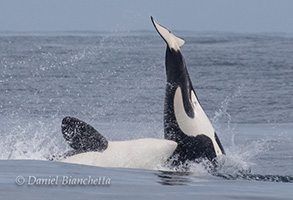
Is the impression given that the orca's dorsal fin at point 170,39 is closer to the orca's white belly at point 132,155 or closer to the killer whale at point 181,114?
the killer whale at point 181,114

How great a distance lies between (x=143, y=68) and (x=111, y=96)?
11.0 meters

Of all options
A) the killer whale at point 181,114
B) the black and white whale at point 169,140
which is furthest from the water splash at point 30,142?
the killer whale at point 181,114

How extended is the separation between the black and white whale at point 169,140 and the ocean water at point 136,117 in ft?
1.08

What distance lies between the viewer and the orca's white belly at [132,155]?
34.6 ft

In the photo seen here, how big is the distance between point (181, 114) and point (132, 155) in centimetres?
142

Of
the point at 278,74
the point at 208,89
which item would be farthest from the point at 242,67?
the point at 208,89

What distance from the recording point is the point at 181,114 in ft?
39.0

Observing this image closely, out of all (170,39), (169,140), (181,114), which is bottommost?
(169,140)

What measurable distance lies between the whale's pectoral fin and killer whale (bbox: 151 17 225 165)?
59.1 inches

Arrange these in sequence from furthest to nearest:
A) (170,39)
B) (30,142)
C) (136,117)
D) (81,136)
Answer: (136,117), (30,142), (170,39), (81,136)

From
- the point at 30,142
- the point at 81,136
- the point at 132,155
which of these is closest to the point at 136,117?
the point at 30,142

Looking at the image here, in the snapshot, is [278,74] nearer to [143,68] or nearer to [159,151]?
[143,68]

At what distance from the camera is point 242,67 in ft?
133

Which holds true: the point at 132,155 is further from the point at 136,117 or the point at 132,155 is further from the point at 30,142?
the point at 136,117
